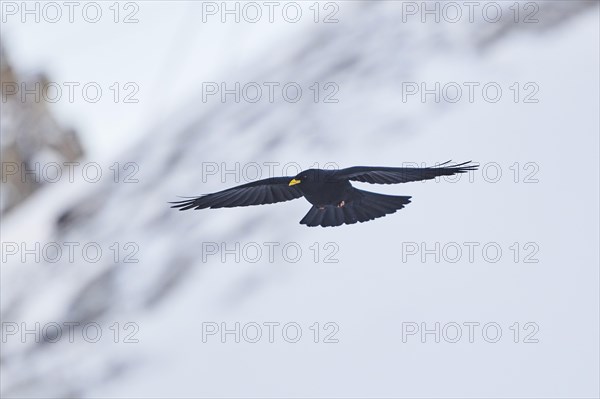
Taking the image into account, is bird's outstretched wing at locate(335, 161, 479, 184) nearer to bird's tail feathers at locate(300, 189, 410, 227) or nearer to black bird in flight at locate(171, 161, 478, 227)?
black bird in flight at locate(171, 161, 478, 227)

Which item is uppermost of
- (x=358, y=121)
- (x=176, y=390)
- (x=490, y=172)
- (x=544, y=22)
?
(x=544, y=22)

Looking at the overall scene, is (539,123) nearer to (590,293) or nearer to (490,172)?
(490,172)

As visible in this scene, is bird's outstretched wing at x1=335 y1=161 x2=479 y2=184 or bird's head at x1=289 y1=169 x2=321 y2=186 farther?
bird's head at x1=289 y1=169 x2=321 y2=186

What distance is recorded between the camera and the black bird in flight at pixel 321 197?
870cm

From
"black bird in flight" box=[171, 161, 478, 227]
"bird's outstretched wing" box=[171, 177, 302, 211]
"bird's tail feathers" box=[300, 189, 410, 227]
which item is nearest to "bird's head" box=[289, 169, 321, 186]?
"black bird in flight" box=[171, 161, 478, 227]

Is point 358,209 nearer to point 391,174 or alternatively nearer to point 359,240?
point 391,174

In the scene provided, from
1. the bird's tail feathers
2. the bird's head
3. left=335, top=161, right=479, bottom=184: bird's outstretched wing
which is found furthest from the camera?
the bird's tail feathers

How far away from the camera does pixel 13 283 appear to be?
20.3 meters

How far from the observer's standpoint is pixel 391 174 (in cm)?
838

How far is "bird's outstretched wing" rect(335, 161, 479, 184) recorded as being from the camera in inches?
322

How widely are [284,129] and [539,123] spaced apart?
5.19m

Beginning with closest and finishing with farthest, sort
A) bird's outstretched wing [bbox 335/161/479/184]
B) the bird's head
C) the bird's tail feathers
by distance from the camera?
bird's outstretched wing [bbox 335/161/479/184], the bird's head, the bird's tail feathers

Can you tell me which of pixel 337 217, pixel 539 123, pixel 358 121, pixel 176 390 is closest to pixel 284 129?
pixel 358 121

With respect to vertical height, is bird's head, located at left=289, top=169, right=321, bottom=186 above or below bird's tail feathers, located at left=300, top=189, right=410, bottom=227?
above
